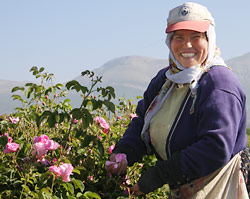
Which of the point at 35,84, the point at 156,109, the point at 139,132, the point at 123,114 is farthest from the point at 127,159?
the point at 123,114

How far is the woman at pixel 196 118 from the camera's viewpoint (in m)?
2.41

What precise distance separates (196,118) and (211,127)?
16 cm

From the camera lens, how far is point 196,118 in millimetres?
2523

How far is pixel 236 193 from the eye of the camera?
2.61 m

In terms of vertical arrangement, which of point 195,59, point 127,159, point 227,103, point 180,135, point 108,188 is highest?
point 195,59

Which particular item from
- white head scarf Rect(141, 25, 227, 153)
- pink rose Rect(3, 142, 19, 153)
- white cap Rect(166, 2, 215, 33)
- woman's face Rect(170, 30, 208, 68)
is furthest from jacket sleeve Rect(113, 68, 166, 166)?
pink rose Rect(3, 142, 19, 153)

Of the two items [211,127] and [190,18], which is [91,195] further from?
[190,18]

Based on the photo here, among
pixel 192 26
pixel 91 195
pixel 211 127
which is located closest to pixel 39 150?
pixel 91 195

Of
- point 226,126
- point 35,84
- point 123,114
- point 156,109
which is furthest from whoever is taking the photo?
point 123,114

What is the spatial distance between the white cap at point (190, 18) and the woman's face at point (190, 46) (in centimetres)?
5

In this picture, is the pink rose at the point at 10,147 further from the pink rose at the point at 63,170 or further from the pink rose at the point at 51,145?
the pink rose at the point at 63,170

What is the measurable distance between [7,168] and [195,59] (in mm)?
1416

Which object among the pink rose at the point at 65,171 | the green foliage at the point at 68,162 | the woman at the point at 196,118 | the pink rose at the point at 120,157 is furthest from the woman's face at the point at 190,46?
the pink rose at the point at 65,171

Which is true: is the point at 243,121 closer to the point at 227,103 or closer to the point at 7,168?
the point at 227,103
